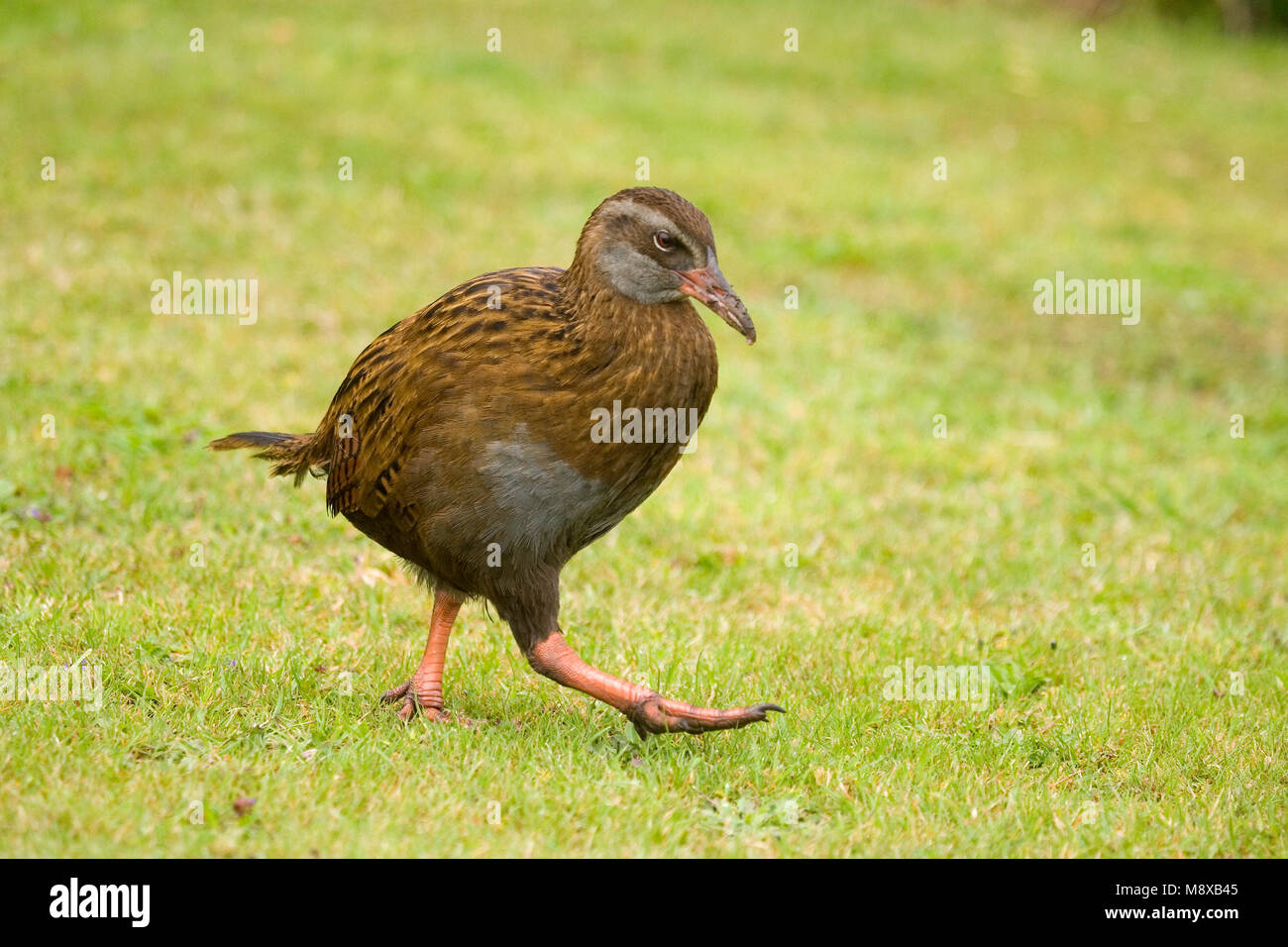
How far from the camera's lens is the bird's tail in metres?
5.32

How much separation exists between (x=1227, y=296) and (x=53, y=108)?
948 cm

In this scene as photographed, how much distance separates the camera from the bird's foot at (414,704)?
16.0 ft

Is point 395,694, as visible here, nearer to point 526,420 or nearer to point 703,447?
point 526,420

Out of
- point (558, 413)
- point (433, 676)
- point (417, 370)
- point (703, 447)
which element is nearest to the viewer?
point (558, 413)

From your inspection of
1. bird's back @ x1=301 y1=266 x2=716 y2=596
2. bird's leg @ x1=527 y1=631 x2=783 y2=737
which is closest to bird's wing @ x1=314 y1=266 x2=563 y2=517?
bird's back @ x1=301 y1=266 x2=716 y2=596

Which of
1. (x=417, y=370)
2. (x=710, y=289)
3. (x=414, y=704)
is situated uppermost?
(x=710, y=289)

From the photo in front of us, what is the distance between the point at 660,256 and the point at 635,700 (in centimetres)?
135

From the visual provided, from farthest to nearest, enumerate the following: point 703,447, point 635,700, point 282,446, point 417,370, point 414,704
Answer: point 703,447, point 282,446, point 414,704, point 417,370, point 635,700

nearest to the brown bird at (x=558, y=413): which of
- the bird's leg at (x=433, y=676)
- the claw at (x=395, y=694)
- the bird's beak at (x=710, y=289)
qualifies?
the bird's beak at (x=710, y=289)

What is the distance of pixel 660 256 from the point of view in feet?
14.9

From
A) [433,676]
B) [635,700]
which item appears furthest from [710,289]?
[433,676]

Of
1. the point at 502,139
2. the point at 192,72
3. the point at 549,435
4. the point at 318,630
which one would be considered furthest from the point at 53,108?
the point at 549,435

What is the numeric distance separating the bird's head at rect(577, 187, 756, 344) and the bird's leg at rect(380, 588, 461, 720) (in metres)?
1.29

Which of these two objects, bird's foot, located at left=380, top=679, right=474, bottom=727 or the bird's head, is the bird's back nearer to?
the bird's head
